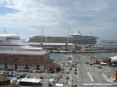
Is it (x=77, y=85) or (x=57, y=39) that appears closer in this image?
(x=77, y=85)

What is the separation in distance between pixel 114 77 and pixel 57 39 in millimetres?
108149

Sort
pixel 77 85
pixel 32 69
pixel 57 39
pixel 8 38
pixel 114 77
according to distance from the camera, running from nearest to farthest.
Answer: pixel 77 85 < pixel 114 77 < pixel 32 69 < pixel 8 38 < pixel 57 39

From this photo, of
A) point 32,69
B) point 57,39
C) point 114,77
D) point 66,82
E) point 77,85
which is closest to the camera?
point 77,85

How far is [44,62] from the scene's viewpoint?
42.5 m

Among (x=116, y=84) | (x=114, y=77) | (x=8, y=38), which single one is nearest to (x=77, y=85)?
(x=116, y=84)

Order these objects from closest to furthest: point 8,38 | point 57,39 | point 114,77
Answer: point 114,77 → point 8,38 → point 57,39

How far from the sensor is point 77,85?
28438mm

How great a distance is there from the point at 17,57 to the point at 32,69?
121 inches

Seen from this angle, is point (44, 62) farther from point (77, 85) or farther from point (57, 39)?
point (57, 39)

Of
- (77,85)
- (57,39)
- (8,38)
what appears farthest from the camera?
(57,39)

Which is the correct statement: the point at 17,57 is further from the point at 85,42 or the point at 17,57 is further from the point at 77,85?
the point at 85,42

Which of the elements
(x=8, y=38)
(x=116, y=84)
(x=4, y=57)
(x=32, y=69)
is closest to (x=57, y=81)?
(x=116, y=84)

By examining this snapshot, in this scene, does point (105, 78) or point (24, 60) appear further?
point (24, 60)

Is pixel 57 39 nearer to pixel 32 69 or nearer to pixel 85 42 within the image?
pixel 85 42
